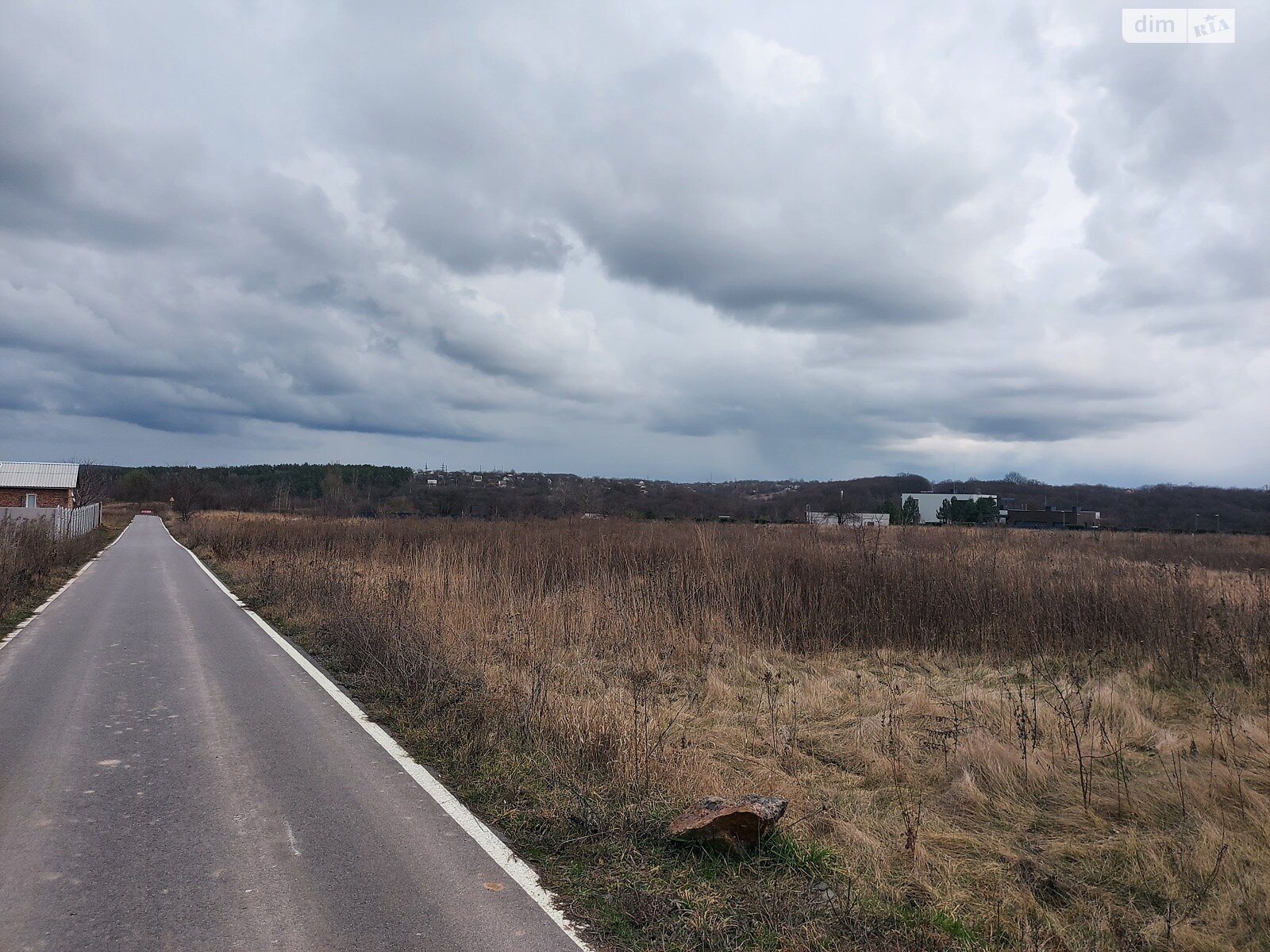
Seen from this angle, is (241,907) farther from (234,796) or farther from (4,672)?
(4,672)

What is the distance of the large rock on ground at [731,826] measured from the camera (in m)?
4.28

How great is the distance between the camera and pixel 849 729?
7258 millimetres

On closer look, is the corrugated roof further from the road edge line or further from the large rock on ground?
the large rock on ground

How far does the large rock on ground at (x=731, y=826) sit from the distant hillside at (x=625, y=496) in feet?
98.9

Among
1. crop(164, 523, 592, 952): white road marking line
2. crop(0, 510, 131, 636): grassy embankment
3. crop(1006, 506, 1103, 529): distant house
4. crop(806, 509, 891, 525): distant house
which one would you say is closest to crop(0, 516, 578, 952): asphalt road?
crop(164, 523, 592, 952): white road marking line

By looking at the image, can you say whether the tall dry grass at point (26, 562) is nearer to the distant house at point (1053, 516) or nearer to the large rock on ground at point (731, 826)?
the large rock on ground at point (731, 826)

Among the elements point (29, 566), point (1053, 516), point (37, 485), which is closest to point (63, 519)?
point (29, 566)

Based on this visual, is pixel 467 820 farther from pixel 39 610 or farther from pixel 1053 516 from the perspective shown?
pixel 1053 516

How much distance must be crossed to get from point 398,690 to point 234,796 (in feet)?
8.89

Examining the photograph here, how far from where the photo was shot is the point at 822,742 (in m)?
6.96

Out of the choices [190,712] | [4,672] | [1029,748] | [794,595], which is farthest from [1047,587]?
[4,672]

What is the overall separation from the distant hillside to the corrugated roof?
11283 mm

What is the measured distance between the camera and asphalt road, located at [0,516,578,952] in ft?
11.4

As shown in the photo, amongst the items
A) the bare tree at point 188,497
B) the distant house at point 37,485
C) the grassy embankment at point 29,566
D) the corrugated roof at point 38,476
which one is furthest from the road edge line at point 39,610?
the bare tree at point 188,497
